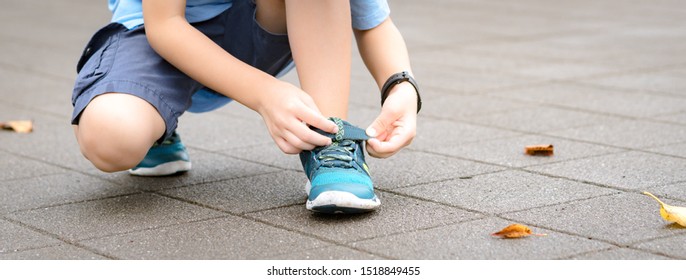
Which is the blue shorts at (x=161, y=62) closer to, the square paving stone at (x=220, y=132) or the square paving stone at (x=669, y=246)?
the square paving stone at (x=220, y=132)

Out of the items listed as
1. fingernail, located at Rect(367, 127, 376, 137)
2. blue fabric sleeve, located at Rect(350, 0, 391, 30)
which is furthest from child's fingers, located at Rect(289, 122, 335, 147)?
blue fabric sleeve, located at Rect(350, 0, 391, 30)

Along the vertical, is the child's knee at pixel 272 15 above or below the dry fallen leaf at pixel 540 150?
above

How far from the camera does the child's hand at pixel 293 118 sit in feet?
8.07

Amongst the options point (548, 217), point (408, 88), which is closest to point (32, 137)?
point (408, 88)

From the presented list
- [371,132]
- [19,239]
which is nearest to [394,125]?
[371,132]

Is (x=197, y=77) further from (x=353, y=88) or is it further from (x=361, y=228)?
(x=353, y=88)

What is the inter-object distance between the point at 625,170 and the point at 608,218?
1.92 feet

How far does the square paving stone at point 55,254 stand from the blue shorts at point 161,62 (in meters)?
0.46

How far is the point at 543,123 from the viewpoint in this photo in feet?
12.4

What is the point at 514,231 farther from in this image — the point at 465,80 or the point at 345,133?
the point at 465,80

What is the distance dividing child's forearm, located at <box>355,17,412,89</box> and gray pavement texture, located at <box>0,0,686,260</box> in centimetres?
32

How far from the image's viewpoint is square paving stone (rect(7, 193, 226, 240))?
8.09ft

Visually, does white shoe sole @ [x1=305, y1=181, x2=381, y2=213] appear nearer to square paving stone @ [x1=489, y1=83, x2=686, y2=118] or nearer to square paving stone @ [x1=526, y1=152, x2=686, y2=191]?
square paving stone @ [x1=526, y1=152, x2=686, y2=191]

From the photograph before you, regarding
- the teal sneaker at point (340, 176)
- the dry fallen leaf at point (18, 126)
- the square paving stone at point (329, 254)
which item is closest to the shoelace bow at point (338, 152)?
the teal sneaker at point (340, 176)
